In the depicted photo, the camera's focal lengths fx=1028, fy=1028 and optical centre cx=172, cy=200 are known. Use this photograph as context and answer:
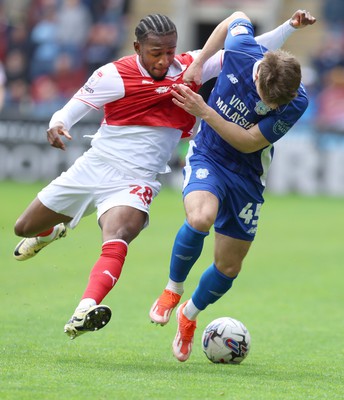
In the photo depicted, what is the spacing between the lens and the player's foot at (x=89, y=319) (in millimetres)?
6246

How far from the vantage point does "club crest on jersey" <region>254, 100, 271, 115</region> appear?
7.08 meters

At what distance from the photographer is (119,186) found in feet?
23.7

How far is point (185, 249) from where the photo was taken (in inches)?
278

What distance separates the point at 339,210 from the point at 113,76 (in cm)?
1293

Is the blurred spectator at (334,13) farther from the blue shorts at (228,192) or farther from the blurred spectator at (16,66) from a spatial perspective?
the blue shorts at (228,192)

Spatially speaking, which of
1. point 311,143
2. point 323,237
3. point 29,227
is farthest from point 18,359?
point 311,143

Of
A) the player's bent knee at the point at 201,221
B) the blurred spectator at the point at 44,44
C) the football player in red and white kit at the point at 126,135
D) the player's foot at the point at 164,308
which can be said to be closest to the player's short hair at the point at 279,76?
the football player in red and white kit at the point at 126,135

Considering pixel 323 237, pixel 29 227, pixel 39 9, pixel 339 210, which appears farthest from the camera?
pixel 39 9

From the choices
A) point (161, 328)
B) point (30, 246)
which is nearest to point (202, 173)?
point (30, 246)

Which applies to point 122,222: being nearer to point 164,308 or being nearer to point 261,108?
point 164,308

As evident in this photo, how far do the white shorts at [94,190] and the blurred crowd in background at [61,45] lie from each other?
16.5m

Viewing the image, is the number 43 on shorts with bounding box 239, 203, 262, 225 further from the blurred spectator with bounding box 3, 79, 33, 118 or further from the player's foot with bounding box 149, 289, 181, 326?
the blurred spectator with bounding box 3, 79, 33, 118

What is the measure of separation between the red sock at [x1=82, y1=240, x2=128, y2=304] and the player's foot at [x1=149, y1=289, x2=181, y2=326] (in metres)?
0.46

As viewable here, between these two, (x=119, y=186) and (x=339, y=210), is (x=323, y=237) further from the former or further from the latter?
(x=119, y=186)
